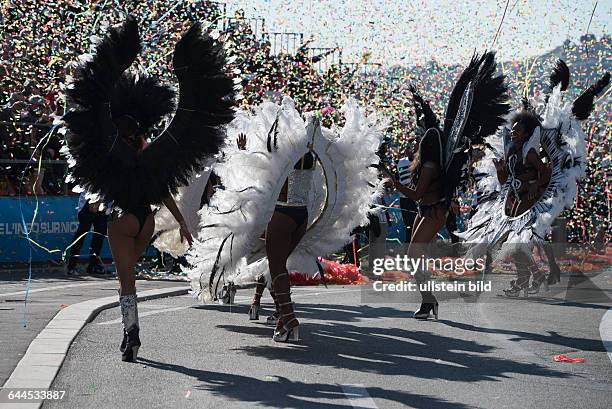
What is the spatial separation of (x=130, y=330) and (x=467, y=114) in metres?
5.10

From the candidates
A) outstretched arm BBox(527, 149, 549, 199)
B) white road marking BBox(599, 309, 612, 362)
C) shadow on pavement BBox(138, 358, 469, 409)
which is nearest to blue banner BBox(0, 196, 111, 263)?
outstretched arm BBox(527, 149, 549, 199)

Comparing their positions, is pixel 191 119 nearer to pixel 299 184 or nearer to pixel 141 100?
pixel 141 100

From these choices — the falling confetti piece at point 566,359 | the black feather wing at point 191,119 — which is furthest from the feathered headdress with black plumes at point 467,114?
the black feather wing at point 191,119

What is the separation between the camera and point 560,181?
14.9 m

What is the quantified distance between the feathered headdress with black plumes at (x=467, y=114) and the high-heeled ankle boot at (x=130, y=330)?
4435 millimetres

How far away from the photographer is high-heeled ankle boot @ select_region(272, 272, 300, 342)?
9992mm

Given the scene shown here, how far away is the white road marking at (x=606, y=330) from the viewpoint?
9866 mm

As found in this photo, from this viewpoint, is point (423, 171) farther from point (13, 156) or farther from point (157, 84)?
point (13, 156)

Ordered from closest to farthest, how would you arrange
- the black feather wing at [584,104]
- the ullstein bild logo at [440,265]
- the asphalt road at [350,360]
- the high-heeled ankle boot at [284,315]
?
the asphalt road at [350,360] → the high-heeled ankle boot at [284,315] → the black feather wing at [584,104] → the ullstein bild logo at [440,265]

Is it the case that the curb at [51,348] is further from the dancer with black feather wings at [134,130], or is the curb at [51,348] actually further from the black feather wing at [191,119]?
the black feather wing at [191,119]

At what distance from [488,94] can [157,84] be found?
16.2ft

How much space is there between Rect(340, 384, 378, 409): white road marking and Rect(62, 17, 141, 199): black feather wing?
97.6 inches

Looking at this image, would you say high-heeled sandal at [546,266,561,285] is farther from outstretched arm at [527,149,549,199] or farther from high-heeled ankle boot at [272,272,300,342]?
high-heeled ankle boot at [272,272,300,342]

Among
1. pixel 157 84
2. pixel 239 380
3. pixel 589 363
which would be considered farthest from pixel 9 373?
pixel 589 363
